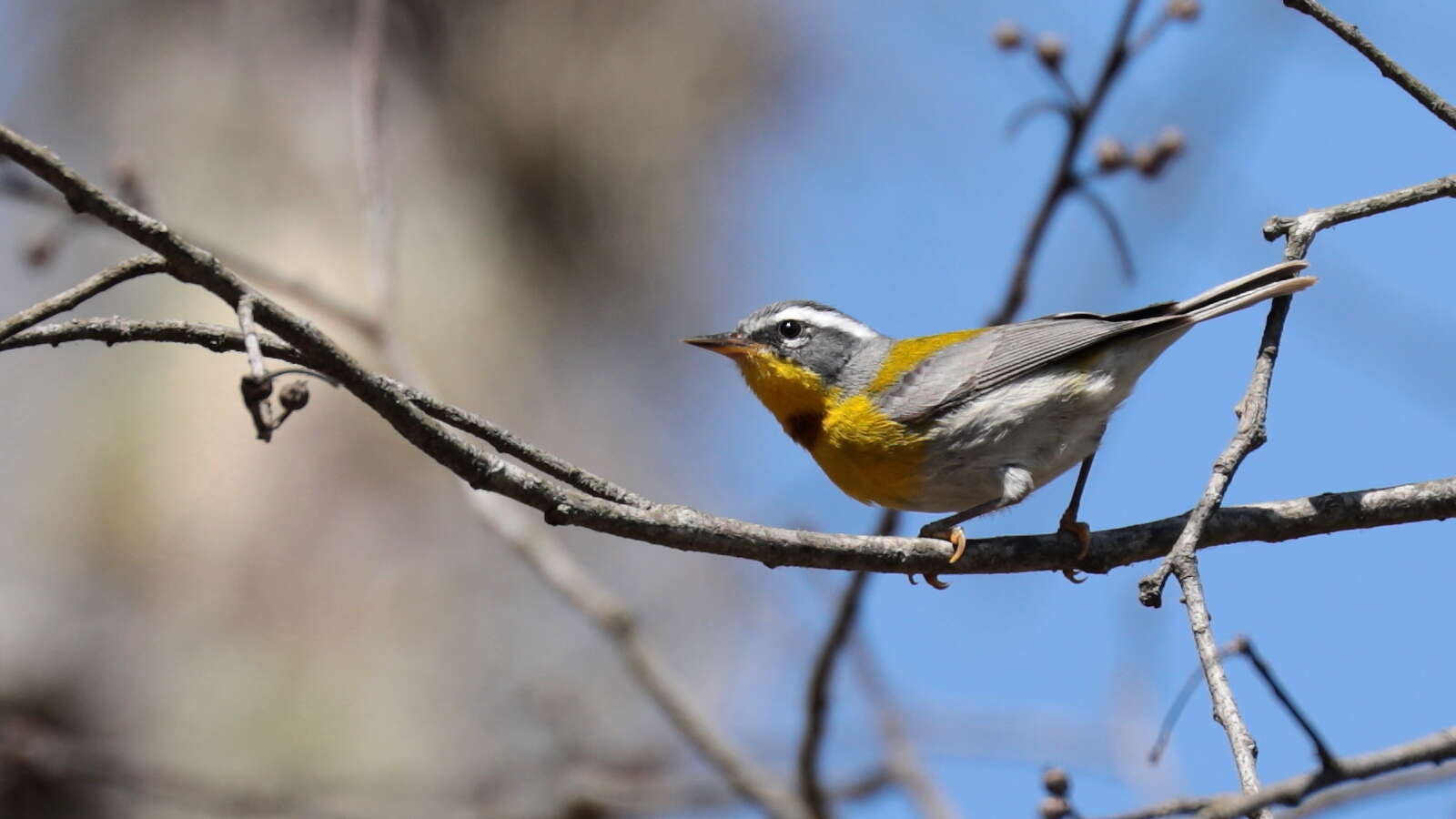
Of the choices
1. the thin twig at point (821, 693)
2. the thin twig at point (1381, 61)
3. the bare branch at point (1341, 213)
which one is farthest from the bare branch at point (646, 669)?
the thin twig at point (1381, 61)

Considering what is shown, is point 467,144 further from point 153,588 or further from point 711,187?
point 153,588

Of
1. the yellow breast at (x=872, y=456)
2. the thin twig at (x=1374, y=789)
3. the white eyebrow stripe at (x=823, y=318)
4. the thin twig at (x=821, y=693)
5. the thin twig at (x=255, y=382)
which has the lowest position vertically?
the thin twig at (x=1374, y=789)

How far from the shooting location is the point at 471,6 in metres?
9.99

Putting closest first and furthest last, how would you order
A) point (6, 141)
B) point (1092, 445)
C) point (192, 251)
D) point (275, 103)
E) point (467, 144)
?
point (6, 141)
point (192, 251)
point (1092, 445)
point (275, 103)
point (467, 144)

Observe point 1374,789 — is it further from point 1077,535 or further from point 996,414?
point 996,414

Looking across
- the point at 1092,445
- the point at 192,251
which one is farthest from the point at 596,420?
the point at 192,251

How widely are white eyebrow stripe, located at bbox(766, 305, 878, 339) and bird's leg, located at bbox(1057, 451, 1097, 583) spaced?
1.41 metres

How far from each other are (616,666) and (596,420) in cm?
226

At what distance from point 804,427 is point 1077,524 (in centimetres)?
183

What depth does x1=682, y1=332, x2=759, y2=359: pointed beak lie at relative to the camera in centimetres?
607

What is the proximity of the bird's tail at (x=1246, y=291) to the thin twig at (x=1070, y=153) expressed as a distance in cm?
66

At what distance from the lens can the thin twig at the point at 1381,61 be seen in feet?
10.9

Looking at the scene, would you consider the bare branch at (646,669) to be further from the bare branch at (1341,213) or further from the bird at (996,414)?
the bare branch at (1341,213)

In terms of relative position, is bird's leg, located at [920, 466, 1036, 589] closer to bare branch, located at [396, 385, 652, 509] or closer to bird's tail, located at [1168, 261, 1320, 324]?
bird's tail, located at [1168, 261, 1320, 324]
